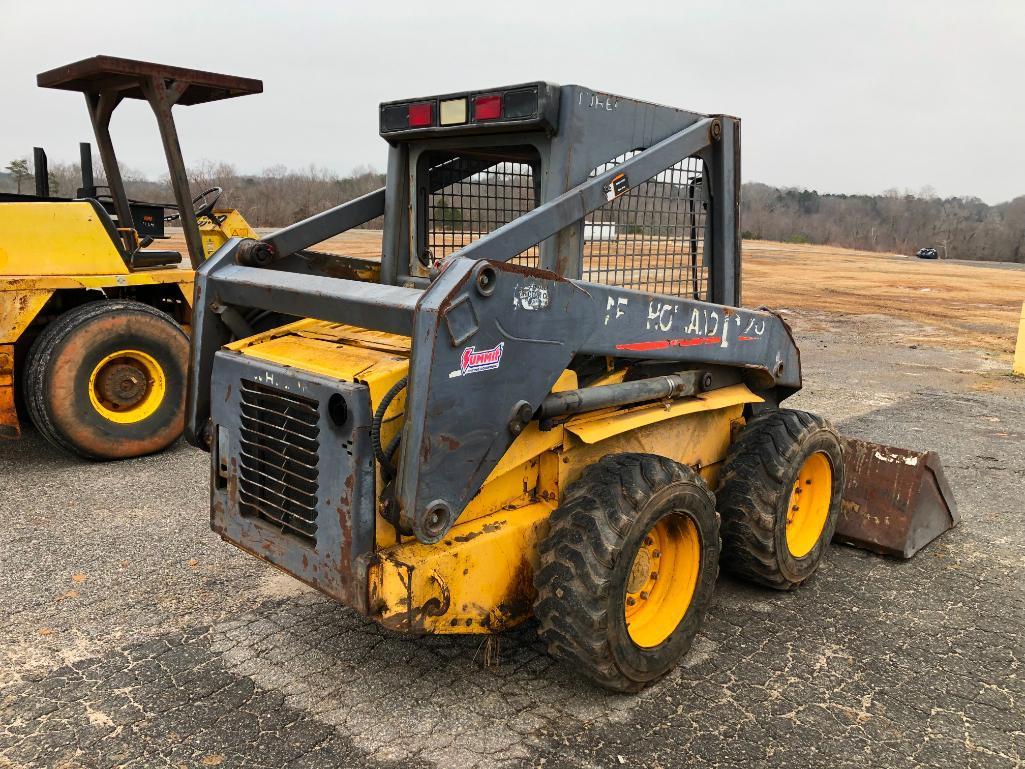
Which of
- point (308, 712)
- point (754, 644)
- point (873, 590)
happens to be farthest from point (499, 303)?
point (873, 590)

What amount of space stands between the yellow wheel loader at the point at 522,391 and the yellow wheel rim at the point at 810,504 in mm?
50

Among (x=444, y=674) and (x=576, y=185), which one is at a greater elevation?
(x=576, y=185)

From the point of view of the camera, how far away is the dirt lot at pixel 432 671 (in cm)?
289

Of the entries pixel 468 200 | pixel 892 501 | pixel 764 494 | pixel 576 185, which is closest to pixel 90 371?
pixel 468 200

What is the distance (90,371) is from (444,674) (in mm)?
3825

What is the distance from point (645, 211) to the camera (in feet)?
12.0

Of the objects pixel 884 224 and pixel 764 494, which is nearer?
pixel 764 494

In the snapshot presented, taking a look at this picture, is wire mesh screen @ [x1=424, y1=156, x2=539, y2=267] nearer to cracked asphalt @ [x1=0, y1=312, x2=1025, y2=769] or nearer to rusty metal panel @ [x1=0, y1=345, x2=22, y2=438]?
cracked asphalt @ [x1=0, y1=312, x2=1025, y2=769]

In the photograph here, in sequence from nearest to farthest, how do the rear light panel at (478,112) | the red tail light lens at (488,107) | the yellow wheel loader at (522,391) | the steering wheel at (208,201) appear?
1. the yellow wheel loader at (522,391)
2. the rear light panel at (478,112)
3. the red tail light lens at (488,107)
4. the steering wheel at (208,201)

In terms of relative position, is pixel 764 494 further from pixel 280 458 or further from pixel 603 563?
pixel 280 458

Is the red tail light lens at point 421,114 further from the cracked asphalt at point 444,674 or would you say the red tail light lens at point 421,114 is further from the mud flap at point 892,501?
the mud flap at point 892,501

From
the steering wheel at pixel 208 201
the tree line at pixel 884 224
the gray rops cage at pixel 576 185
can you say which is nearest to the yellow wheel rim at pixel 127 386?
the steering wheel at pixel 208 201

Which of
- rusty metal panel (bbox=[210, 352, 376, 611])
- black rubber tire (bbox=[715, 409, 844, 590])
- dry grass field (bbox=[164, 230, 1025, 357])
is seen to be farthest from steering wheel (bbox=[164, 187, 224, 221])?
dry grass field (bbox=[164, 230, 1025, 357])

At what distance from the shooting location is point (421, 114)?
3555mm
